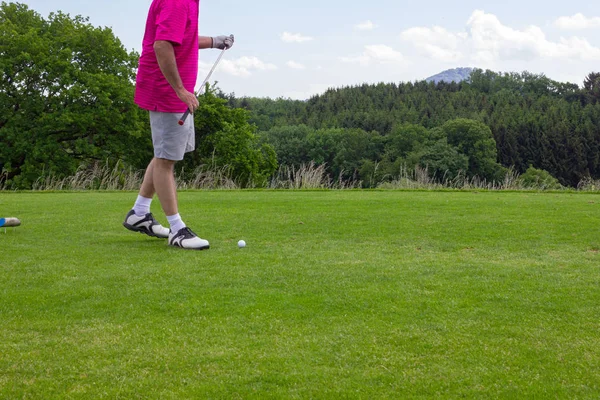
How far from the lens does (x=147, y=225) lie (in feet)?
16.7

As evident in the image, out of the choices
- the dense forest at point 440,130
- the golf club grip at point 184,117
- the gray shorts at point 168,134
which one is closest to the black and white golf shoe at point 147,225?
the gray shorts at point 168,134

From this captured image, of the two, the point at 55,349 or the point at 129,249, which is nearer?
the point at 55,349

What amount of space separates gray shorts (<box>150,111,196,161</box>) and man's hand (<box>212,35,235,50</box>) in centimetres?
A: 103

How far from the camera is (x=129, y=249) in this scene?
4.55 metres

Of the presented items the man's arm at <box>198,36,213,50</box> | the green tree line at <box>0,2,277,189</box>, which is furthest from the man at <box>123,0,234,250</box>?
the green tree line at <box>0,2,277,189</box>

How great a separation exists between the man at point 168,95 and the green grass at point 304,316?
196 mm

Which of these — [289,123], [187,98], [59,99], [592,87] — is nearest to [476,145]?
[289,123]

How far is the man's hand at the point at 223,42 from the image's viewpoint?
5.61 metres

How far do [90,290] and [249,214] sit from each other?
146 inches

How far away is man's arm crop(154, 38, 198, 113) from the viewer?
4562 millimetres

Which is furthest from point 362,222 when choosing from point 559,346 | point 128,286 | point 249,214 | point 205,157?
point 205,157

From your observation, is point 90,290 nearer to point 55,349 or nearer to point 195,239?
point 55,349

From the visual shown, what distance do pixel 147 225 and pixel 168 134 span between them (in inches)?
31.9

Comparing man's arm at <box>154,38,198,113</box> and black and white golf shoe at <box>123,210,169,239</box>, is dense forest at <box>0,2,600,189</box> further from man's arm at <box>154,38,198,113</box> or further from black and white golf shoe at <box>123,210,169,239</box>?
man's arm at <box>154,38,198,113</box>
